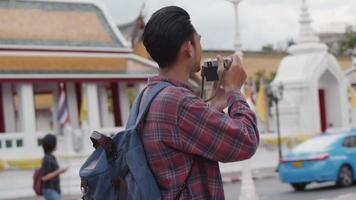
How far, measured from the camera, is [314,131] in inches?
1284

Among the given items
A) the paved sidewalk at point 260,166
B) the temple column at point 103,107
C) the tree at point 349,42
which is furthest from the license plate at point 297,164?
the tree at point 349,42

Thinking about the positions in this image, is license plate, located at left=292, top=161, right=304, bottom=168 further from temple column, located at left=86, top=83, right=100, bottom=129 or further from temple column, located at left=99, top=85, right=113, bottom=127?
temple column, located at left=99, top=85, right=113, bottom=127

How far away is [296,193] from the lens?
688 inches

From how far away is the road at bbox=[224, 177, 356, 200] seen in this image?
16.1 m

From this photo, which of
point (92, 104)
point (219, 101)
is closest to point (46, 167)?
point (219, 101)

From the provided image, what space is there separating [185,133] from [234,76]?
0.35 m

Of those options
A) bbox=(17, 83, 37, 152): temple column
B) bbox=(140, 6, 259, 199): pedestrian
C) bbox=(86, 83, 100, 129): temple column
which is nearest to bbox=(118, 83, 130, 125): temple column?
bbox=(86, 83, 100, 129): temple column

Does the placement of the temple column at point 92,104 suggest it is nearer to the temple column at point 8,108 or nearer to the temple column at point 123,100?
the temple column at point 123,100

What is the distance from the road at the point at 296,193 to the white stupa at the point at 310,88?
38.7 ft

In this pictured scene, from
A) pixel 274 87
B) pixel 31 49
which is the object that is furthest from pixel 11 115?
pixel 274 87

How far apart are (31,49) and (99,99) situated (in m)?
4.65

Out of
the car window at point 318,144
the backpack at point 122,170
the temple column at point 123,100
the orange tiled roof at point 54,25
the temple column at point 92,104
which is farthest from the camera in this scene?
the temple column at point 123,100

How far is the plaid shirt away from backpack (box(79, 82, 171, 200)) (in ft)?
0.11

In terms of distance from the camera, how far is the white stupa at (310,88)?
108 ft
